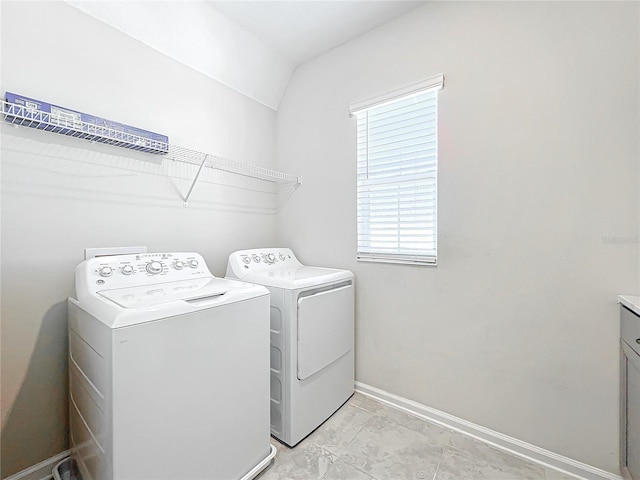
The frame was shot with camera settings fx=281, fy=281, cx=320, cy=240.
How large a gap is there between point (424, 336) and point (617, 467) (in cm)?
99

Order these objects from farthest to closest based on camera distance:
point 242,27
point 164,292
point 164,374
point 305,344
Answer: point 242,27
point 305,344
point 164,292
point 164,374

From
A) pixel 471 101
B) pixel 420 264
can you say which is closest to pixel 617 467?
pixel 420 264

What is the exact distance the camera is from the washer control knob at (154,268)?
1.50m

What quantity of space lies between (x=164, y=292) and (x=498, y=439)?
197 cm

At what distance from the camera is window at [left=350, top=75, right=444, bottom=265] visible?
1.83m

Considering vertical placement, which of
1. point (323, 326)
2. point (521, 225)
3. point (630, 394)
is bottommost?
point (630, 394)

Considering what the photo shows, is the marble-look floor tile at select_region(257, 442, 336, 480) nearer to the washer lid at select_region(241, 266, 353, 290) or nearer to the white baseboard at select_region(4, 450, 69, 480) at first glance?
the washer lid at select_region(241, 266, 353, 290)

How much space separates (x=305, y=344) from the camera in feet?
5.44

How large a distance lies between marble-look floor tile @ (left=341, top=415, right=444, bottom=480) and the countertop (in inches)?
45.5

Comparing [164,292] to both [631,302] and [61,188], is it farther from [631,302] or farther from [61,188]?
[631,302]

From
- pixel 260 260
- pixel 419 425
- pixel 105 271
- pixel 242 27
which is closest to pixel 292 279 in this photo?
pixel 260 260

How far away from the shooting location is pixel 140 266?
148 centimetres

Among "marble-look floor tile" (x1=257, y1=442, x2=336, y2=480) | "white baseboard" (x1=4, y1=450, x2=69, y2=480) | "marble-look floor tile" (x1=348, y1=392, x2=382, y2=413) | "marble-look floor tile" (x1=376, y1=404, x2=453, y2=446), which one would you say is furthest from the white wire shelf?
"marble-look floor tile" (x1=376, y1=404, x2=453, y2=446)

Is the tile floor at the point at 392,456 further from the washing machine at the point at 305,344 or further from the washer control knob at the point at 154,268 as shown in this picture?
the washer control knob at the point at 154,268
